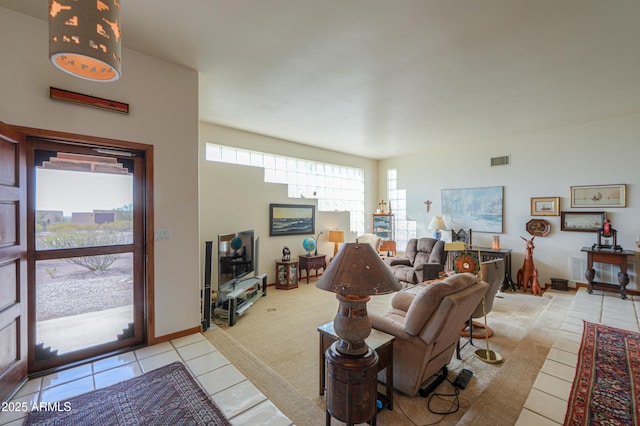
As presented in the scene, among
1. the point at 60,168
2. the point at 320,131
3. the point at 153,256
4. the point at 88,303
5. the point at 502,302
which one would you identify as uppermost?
the point at 320,131

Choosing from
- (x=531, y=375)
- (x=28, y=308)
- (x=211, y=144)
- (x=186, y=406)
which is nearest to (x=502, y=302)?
(x=531, y=375)

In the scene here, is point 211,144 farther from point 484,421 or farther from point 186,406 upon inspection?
point 484,421

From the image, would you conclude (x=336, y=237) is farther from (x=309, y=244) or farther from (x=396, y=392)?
(x=396, y=392)

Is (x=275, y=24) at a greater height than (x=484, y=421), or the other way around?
(x=275, y=24)

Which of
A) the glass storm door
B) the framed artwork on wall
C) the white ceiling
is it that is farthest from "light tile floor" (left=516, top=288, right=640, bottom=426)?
the glass storm door

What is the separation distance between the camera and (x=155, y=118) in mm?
2914

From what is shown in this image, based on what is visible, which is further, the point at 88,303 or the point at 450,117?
the point at 450,117

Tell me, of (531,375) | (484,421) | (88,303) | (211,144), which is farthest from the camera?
(211,144)

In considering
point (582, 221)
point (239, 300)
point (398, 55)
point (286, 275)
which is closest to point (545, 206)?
point (582, 221)

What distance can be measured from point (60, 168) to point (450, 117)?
5064 millimetres

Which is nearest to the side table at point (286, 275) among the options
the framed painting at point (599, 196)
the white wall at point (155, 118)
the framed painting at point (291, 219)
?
the framed painting at point (291, 219)

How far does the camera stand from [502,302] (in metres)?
4.66

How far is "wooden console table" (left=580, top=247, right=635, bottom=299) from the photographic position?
14.0 ft

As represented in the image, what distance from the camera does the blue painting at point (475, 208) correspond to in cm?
588
